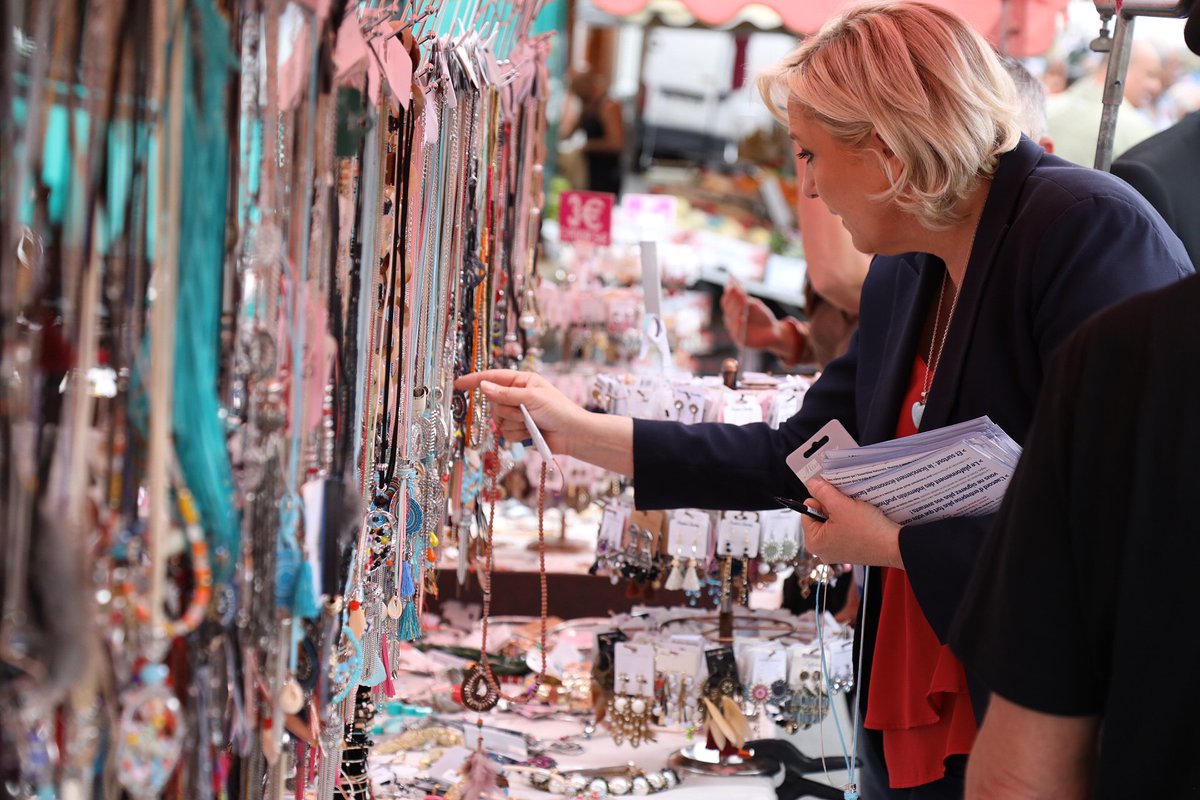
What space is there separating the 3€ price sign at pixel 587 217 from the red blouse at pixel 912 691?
191cm

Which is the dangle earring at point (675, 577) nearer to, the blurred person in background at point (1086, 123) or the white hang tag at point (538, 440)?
the white hang tag at point (538, 440)

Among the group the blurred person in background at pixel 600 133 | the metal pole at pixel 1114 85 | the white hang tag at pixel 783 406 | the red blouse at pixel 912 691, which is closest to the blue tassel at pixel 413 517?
the red blouse at pixel 912 691

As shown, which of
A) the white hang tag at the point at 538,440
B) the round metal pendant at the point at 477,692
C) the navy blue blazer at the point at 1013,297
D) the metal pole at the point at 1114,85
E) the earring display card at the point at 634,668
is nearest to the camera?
the navy blue blazer at the point at 1013,297

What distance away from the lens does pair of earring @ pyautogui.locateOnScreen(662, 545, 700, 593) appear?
210cm

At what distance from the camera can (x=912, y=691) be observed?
140 centimetres

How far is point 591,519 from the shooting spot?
3.49m

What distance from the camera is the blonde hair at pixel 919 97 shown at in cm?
130

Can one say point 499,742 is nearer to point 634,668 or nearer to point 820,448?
point 634,668

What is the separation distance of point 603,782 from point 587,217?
173cm

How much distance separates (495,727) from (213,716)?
1405 millimetres

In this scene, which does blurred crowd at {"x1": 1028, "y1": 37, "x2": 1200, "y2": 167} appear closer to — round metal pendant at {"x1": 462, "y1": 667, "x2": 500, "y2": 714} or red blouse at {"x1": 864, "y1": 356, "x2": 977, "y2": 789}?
red blouse at {"x1": 864, "y1": 356, "x2": 977, "y2": 789}

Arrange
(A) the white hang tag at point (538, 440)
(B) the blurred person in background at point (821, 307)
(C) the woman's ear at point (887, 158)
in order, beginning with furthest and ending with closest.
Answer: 1. (B) the blurred person in background at point (821, 307)
2. (A) the white hang tag at point (538, 440)
3. (C) the woman's ear at point (887, 158)

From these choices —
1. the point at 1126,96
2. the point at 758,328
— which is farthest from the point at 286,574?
the point at 1126,96

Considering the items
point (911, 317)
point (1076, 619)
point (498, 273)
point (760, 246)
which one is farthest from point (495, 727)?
point (760, 246)
